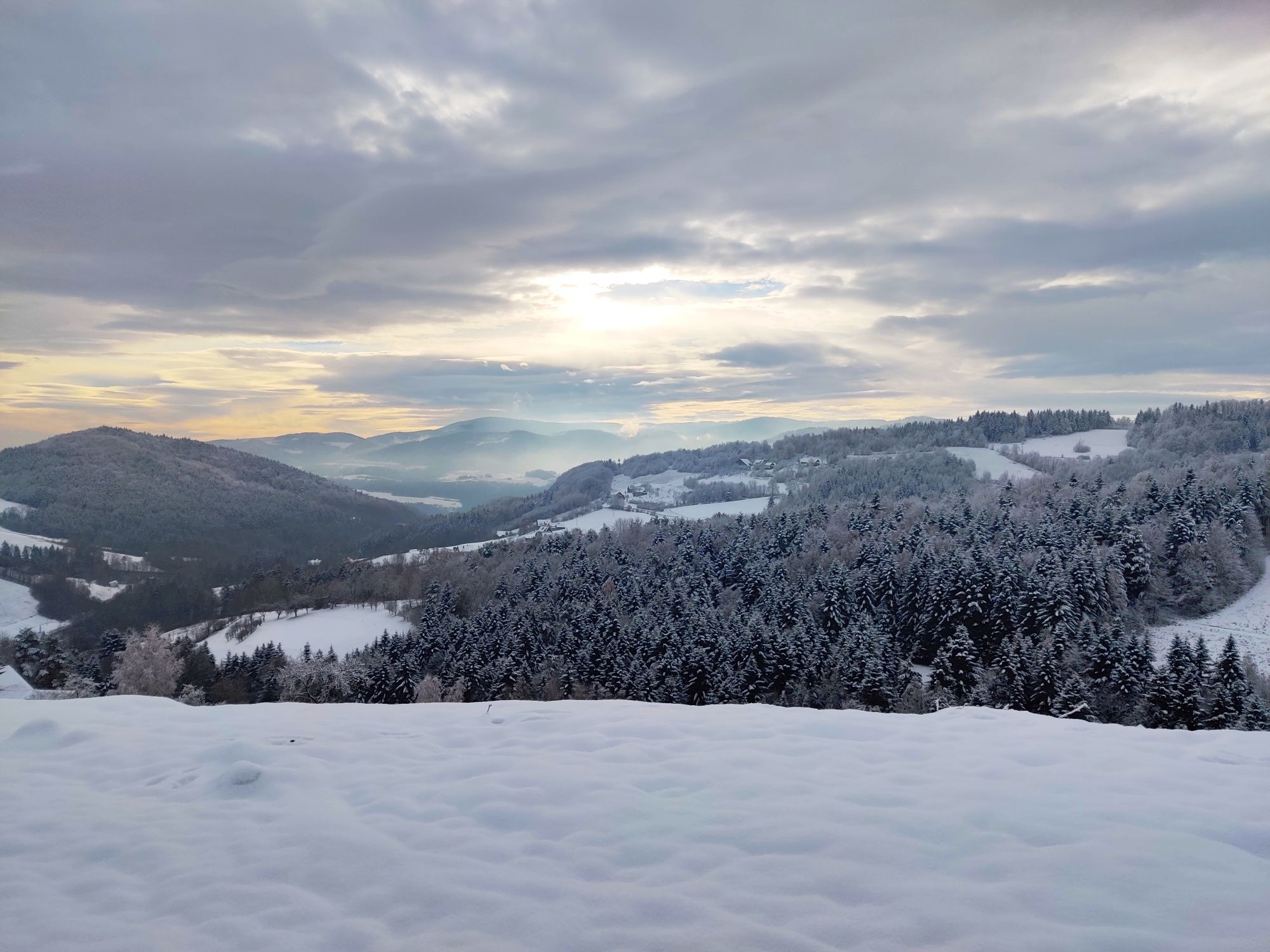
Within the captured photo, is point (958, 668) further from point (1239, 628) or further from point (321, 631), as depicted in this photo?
point (321, 631)

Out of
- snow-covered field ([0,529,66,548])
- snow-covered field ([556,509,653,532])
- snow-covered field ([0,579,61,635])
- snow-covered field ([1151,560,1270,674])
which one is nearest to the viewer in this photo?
snow-covered field ([1151,560,1270,674])

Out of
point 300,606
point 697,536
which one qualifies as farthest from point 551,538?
point 300,606

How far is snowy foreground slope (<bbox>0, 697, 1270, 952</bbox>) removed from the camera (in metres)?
4.68

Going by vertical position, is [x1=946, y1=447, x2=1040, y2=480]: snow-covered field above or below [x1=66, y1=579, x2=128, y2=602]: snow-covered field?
above

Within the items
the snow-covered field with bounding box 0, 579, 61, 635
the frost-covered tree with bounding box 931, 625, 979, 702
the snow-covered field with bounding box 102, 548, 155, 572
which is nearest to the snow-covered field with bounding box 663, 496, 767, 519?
the frost-covered tree with bounding box 931, 625, 979, 702

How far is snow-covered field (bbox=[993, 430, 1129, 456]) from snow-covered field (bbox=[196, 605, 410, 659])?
159519mm

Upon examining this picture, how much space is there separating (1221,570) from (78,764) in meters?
78.0

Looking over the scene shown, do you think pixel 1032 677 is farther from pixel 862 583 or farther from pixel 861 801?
pixel 861 801

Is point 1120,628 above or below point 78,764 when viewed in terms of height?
below

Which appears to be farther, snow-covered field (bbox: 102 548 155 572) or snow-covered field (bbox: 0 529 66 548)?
snow-covered field (bbox: 0 529 66 548)

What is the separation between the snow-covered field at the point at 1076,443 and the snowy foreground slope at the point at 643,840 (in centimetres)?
17788

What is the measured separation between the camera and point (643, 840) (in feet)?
20.1

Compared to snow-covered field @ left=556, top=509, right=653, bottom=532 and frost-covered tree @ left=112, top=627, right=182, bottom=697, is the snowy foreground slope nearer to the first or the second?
frost-covered tree @ left=112, top=627, right=182, bottom=697

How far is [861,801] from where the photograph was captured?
22.5 feet
